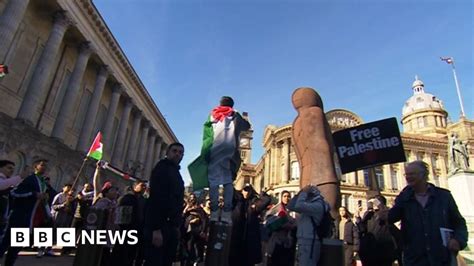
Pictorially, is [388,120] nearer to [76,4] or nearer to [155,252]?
[155,252]

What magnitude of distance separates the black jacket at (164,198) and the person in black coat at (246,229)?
1492 mm

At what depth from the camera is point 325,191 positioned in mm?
5629

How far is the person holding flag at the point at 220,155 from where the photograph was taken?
15.4 feet

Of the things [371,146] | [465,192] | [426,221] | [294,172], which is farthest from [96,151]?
[294,172]

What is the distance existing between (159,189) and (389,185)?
169 ft

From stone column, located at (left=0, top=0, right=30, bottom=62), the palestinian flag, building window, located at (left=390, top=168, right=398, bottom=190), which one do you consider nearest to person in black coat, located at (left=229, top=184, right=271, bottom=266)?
the palestinian flag

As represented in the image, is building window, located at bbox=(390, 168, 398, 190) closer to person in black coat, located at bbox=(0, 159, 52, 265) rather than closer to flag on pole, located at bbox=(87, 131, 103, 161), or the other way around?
flag on pole, located at bbox=(87, 131, 103, 161)

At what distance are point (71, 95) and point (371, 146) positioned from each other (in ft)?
84.8

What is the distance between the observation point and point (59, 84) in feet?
86.2

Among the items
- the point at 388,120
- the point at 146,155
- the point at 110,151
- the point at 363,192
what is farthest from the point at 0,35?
the point at 363,192

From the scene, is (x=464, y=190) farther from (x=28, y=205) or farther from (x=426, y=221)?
(x=28, y=205)

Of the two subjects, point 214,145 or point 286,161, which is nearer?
point 214,145

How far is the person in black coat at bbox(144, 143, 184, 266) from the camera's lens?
3402mm

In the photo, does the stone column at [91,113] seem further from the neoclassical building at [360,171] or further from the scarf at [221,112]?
the neoclassical building at [360,171]
